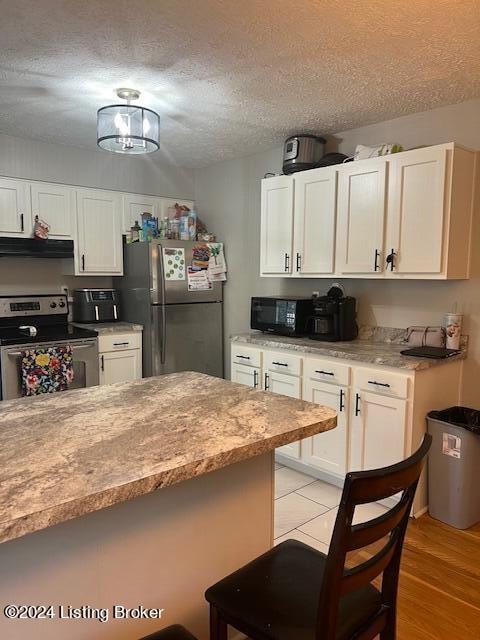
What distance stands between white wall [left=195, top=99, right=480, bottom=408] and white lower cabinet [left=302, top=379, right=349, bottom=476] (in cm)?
70

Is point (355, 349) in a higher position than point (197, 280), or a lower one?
lower

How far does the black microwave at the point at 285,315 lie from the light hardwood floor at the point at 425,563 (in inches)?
43.5

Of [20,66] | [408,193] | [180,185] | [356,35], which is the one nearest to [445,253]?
[408,193]

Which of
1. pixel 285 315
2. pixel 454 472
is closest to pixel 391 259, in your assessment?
pixel 285 315

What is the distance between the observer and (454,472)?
101 inches

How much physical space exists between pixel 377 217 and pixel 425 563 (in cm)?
199

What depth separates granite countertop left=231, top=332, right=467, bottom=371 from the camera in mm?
2631

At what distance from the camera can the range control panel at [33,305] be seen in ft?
12.2

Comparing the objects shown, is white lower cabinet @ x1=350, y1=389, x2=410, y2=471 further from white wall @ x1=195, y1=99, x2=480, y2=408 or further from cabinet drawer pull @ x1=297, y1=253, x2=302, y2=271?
cabinet drawer pull @ x1=297, y1=253, x2=302, y2=271

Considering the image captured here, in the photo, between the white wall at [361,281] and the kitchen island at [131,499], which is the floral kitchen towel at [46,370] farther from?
the kitchen island at [131,499]

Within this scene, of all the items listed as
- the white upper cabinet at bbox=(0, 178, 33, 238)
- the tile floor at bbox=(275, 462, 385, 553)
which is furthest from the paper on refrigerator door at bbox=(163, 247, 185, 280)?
the tile floor at bbox=(275, 462, 385, 553)

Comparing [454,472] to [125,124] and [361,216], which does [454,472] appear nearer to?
[361,216]

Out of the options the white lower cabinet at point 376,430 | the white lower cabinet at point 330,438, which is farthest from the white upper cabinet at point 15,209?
the white lower cabinet at point 376,430

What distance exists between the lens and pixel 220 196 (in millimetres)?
4590
